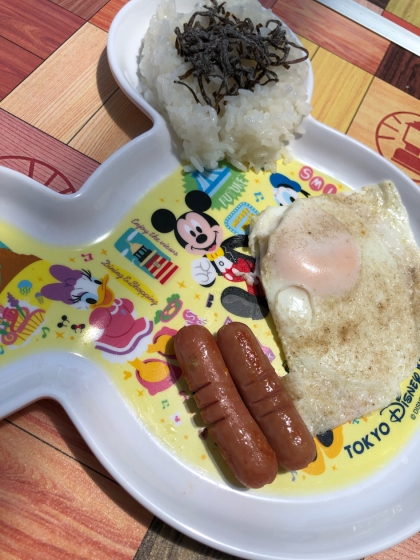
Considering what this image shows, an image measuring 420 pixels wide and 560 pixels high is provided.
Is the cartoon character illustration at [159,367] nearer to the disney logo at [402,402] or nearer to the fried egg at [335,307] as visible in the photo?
the fried egg at [335,307]

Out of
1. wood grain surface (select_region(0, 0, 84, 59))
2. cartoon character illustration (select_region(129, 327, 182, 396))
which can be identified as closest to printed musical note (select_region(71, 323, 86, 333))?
cartoon character illustration (select_region(129, 327, 182, 396))

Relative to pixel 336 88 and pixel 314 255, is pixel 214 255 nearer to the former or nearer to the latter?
pixel 314 255

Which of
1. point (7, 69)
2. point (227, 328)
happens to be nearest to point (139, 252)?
point (227, 328)

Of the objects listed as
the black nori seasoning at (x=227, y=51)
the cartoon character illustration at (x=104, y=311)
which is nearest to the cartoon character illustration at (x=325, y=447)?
the cartoon character illustration at (x=104, y=311)

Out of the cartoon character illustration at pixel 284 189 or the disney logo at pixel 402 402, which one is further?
the cartoon character illustration at pixel 284 189

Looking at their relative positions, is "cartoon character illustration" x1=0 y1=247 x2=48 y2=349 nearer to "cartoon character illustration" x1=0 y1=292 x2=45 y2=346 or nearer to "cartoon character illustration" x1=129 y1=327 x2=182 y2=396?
"cartoon character illustration" x1=0 y1=292 x2=45 y2=346

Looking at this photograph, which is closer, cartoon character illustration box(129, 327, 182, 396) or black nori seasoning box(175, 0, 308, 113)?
cartoon character illustration box(129, 327, 182, 396)
